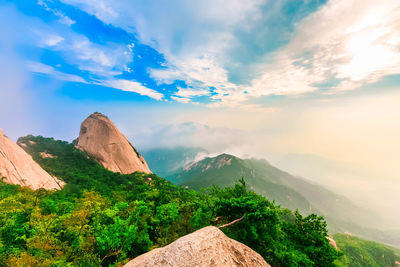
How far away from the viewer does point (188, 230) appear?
1136cm

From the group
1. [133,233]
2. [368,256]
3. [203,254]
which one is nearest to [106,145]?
[133,233]

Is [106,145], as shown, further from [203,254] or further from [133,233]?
[203,254]

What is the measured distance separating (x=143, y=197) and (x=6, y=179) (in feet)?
98.3

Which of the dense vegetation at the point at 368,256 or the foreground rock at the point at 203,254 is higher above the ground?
the foreground rock at the point at 203,254

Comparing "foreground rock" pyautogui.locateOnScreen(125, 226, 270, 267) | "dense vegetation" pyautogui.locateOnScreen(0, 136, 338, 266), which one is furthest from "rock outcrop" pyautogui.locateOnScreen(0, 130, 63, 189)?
"foreground rock" pyautogui.locateOnScreen(125, 226, 270, 267)

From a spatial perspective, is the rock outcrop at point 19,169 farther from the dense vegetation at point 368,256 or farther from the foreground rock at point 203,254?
the dense vegetation at point 368,256

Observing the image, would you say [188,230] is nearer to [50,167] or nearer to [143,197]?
[143,197]

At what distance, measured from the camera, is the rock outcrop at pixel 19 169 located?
91.3ft

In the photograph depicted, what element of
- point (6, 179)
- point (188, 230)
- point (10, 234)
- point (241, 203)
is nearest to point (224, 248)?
point (241, 203)

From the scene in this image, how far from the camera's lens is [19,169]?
97.8 ft

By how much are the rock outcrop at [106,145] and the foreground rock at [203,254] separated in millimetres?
55486

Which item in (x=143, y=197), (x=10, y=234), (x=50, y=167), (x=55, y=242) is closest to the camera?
(x=55, y=242)

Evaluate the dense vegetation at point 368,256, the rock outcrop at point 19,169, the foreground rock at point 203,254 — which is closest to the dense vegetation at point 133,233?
the foreground rock at point 203,254

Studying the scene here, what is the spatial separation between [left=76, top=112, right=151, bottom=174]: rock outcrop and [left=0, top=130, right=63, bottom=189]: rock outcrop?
19.5m
